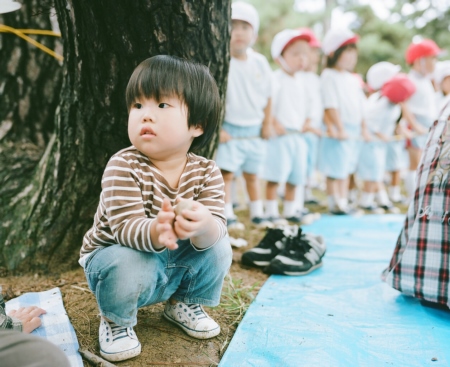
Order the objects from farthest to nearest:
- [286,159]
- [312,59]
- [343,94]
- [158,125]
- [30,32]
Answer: [312,59], [343,94], [286,159], [30,32], [158,125]

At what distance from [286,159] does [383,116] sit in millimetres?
1425

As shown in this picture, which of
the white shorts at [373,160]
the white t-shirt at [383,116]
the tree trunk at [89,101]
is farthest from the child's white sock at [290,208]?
the tree trunk at [89,101]

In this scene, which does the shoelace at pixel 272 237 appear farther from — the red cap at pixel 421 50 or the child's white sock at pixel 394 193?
the red cap at pixel 421 50

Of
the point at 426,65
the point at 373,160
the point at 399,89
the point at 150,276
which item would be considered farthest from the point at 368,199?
the point at 150,276

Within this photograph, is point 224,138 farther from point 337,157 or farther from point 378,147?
point 378,147

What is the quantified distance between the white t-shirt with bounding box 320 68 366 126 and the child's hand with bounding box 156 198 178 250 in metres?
3.23

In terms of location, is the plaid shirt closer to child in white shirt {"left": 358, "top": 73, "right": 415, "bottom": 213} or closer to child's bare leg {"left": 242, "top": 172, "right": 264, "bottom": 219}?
child's bare leg {"left": 242, "top": 172, "right": 264, "bottom": 219}

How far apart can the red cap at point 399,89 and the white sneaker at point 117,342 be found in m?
3.76

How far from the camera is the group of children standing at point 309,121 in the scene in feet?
11.1

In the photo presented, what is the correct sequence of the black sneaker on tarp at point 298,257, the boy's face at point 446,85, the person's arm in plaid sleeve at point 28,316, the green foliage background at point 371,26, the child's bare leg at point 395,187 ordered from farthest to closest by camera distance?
the green foliage background at point 371,26
the boy's face at point 446,85
the child's bare leg at point 395,187
the black sneaker on tarp at point 298,257
the person's arm in plaid sleeve at point 28,316

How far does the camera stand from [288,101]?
A: 389cm

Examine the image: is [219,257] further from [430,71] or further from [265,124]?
[430,71]

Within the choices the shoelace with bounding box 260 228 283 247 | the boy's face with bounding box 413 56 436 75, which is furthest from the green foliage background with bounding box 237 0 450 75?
the shoelace with bounding box 260 228 283 247

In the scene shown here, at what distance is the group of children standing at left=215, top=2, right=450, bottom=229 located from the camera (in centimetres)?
339
